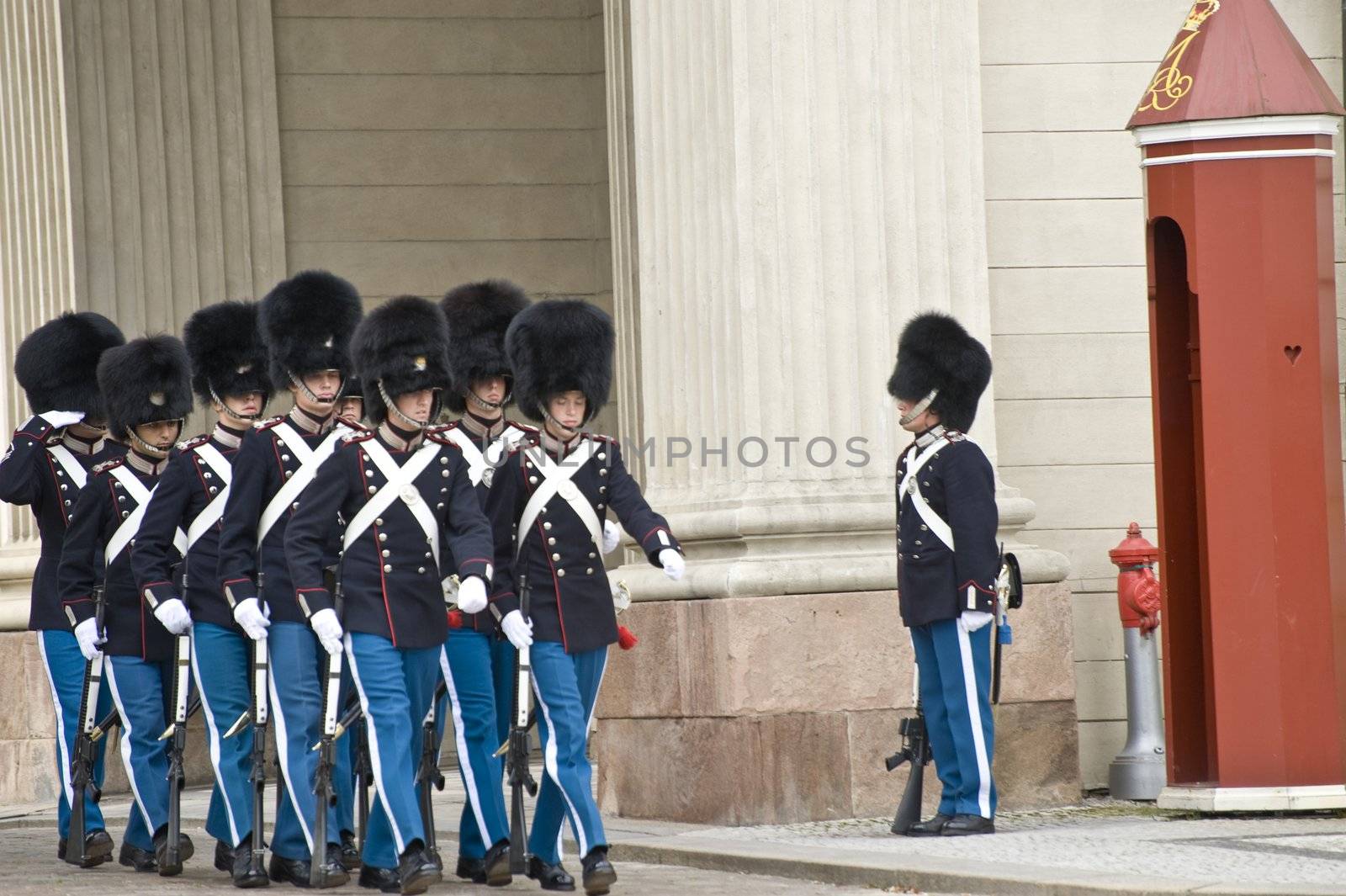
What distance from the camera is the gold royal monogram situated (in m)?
8.81

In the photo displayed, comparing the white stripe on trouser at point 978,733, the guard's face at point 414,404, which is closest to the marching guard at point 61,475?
the guard's face at point 414,404

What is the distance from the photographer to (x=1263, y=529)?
8.65 metres

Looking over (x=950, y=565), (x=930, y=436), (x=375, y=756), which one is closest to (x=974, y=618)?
(x=950, y=565)

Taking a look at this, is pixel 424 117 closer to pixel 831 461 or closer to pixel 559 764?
pixel 831 461

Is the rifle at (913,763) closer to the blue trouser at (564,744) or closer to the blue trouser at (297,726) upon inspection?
the blue trouser at (564,744)

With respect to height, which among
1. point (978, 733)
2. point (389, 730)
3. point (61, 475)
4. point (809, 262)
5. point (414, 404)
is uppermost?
point (809, 262)

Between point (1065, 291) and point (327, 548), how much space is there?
3712mm

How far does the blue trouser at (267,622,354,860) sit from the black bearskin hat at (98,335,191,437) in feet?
4.19

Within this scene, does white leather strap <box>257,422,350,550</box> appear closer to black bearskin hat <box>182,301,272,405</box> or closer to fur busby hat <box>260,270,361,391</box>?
fur busby hat <box>260,270,361,391</box>

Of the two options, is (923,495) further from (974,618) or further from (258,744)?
(258,744)

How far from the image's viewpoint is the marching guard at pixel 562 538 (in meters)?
7.59

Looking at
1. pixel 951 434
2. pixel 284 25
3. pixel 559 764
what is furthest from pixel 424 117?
pixel 559 764

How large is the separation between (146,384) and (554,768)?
7.46 ft

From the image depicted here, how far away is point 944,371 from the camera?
8703 millimetres
